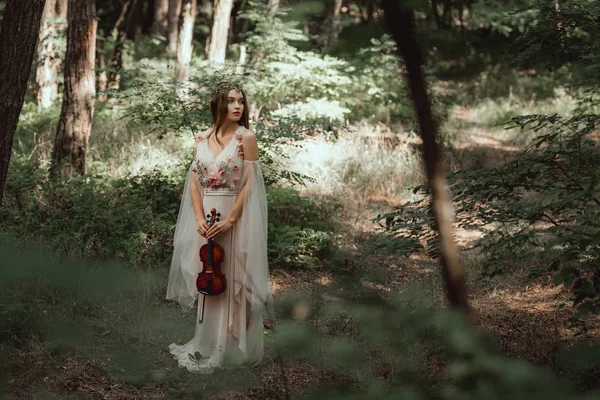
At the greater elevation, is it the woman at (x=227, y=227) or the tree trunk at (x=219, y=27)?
the tree trunk at (x=219, y=27)

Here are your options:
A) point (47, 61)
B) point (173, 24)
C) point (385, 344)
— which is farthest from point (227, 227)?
point (173, 24)

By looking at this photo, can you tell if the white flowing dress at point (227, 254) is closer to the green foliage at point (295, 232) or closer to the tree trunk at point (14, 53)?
the tree trunk at point (14, 53)

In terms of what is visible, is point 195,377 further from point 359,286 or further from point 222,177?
point 359,286

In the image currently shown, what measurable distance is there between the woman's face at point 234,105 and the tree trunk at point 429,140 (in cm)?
399

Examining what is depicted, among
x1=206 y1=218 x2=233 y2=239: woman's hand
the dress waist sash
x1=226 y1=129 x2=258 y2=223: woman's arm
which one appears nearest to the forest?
x1=206 y1=218 x2=233 y2=239: woman's hand

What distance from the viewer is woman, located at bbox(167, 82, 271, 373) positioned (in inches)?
212

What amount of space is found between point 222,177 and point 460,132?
12.5m

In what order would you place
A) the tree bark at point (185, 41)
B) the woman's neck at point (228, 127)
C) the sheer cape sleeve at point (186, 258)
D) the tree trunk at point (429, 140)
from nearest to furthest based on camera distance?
the tree trunk at point (429, 140), the woman's neck at point (228, 127), the sheer cape sleeve at point (186, 258), the tree bark at point (185, 41)

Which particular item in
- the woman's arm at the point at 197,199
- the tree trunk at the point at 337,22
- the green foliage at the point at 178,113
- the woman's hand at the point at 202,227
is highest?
the tree trunk at the point at 337,22

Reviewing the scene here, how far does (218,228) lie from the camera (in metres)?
5.31

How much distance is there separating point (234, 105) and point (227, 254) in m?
1.22

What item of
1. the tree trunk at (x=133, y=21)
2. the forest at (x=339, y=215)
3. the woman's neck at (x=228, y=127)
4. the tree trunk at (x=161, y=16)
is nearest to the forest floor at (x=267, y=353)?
the forest at (x=339, y=215)

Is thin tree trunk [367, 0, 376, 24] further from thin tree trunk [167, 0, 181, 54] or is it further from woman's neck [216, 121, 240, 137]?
Answer: thin tree trunk [167, 0, 181, 54]

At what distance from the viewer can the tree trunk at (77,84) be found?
9727mm
